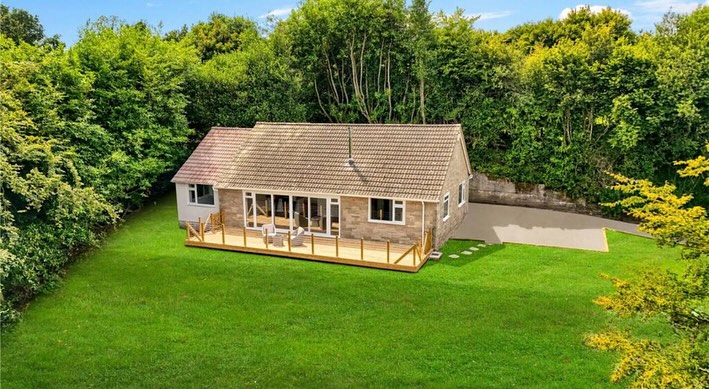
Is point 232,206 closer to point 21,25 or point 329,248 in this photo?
point 329,248

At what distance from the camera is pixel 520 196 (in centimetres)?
2534

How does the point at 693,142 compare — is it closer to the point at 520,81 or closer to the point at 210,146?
the point at 520,81

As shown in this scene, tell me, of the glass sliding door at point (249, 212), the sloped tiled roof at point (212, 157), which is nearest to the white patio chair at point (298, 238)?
the glass sliding door at point (249, 212)

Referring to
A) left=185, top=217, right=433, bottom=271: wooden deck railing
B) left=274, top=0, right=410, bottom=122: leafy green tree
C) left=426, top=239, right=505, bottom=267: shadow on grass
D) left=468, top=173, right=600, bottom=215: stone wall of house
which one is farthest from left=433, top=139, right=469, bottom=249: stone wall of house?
left=274, top=0, right=410, bottom=122: leafy green tree

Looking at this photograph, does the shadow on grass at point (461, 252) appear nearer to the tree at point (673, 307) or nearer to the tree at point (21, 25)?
the tree at point (673, 307)

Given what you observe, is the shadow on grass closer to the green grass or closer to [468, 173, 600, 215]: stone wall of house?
the green grass

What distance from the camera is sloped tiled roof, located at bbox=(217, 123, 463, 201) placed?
1817cm

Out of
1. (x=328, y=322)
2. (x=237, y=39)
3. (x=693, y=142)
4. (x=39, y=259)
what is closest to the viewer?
(x=328, y=322)

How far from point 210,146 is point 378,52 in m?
10.8

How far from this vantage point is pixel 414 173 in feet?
60.2

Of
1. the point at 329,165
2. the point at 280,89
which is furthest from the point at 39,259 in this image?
the point at 280,89

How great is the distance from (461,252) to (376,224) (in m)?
3.22

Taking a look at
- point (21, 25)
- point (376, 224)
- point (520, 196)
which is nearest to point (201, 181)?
point (376, 224)

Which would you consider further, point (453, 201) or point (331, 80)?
point (331, 80)
